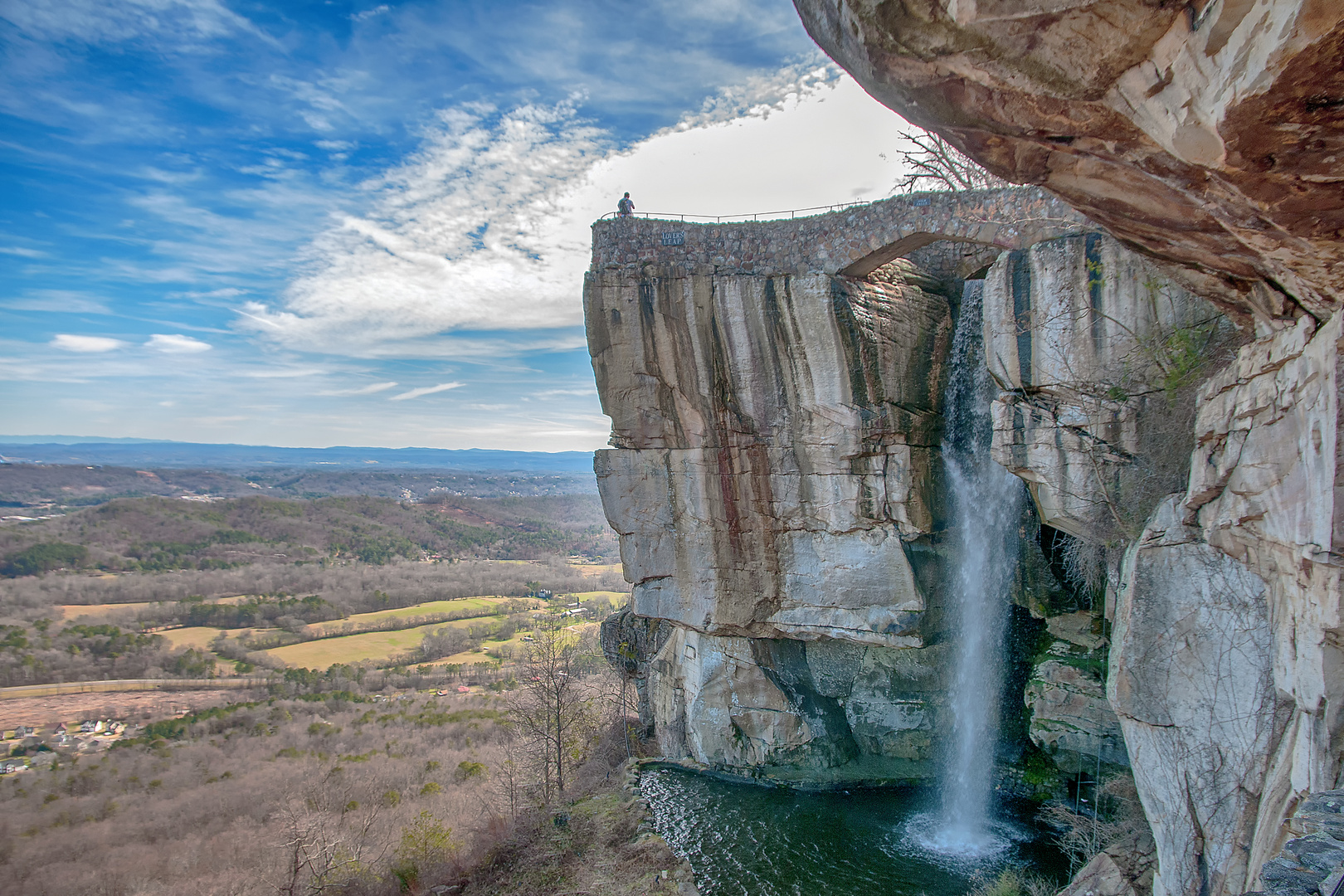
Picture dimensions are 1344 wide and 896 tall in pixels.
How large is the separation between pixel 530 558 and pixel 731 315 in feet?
268

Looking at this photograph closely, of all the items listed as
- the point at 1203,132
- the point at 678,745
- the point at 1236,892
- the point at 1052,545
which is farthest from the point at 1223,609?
the point at 678,745

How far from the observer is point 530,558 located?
91312 millimetres

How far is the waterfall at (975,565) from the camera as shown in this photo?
1444cm

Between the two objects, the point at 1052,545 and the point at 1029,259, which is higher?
the point at 1029,259

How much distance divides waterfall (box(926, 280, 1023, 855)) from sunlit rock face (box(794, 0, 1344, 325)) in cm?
970

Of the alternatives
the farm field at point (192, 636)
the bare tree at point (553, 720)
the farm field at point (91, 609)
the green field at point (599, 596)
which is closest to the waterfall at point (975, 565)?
the bare tree at point (553, 720)

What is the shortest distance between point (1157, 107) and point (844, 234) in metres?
10.7

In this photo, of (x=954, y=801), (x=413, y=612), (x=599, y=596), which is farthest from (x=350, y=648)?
(x=954, y=801)

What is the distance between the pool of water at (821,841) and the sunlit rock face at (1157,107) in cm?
1166

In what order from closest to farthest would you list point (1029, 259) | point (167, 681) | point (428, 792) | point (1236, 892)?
point (1236, 892) < point (1029, 259) < point (428, 792) < point (167, 681)

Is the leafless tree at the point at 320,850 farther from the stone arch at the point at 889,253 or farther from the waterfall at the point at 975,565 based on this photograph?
the stone arch at the point at 889,253

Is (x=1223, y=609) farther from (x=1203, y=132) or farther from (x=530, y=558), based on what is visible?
(x=530, y=558)

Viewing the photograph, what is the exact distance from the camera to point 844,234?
13.7 m

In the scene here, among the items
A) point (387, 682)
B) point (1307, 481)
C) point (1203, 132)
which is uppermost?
point (1203, 132)
